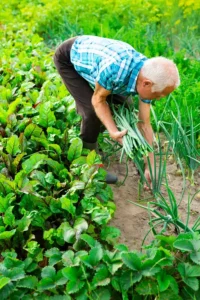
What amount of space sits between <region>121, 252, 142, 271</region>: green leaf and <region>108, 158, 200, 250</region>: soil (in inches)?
19.8

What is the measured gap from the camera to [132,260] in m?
2.43

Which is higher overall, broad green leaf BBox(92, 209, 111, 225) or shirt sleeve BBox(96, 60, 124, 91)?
shirt sleeve BBox(96, 60, 124, 91)

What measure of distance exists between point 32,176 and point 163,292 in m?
0.99

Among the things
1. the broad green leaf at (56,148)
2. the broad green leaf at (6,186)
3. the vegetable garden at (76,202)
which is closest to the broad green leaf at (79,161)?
the vegetable garden at (76,202)

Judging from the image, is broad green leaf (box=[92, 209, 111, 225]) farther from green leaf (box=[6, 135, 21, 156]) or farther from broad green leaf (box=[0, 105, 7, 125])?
broad green leaf (box=[0, 105, 7, 125])

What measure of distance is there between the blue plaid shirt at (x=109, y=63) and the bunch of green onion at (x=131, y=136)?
13 cm

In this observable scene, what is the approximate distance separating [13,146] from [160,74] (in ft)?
3.29

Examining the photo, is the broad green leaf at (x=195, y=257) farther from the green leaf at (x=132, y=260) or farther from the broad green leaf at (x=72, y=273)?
the broad green leaf at (x=72, y=273)

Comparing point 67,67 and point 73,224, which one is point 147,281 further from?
point 67,67

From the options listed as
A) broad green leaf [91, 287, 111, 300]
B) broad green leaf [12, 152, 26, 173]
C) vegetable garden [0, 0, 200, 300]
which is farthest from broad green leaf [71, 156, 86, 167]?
broad green leaf [91, 287, 111, 300]

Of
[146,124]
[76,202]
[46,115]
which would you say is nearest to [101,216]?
[76,202]

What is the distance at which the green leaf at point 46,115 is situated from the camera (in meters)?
3.61

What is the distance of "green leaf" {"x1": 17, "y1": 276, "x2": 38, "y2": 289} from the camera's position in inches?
97.0

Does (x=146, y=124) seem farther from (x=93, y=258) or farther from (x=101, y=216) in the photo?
(x=93, y=258)
